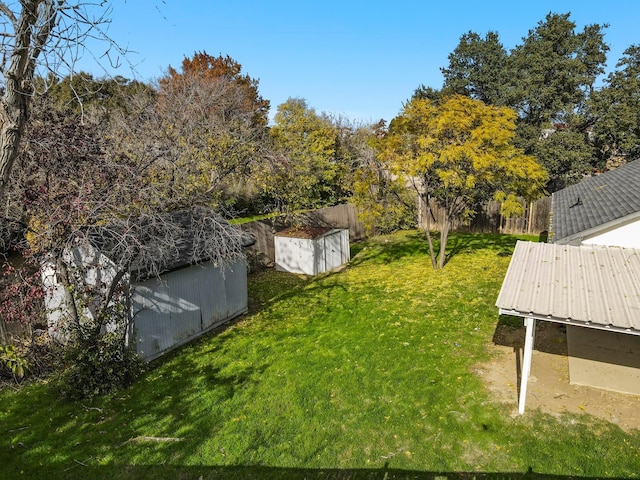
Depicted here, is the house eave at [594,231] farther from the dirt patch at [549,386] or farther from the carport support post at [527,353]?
the carport support post at [527,353]

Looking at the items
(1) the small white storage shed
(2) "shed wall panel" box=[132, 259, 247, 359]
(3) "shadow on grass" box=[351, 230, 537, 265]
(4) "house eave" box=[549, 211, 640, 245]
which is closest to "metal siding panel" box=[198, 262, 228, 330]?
(2) "shed wall panel" box=[132, 259, 247, 359]

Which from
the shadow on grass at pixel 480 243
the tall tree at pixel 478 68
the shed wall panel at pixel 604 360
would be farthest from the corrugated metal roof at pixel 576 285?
the tall tree at pixel 478 68

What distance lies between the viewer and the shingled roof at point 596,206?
8.94 meters

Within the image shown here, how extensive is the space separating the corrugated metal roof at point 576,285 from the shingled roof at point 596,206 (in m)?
1.08

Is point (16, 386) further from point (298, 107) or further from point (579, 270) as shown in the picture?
point (298, 107)

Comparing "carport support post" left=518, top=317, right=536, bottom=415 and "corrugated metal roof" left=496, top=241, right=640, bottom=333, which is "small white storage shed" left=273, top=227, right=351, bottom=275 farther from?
"carport support post" left=518, top=317, right=536, bottom=415

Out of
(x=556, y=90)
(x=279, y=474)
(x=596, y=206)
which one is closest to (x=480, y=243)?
(x=596, y=206)

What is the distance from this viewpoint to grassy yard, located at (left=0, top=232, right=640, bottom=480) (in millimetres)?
5531

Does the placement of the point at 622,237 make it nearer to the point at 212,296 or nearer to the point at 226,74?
the point at 212,296

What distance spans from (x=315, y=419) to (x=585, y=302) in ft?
15.6

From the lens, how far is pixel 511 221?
832 inches

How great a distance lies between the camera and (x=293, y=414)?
6715 millimetres

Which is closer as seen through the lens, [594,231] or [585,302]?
[585,302]

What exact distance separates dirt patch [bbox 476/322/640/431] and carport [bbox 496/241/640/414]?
0.24 metres
